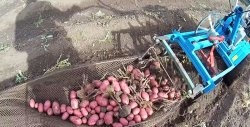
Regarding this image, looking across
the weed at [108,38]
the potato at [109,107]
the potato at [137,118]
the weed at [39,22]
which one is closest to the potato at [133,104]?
the potato at [137,118]

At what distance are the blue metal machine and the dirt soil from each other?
40 centimetres

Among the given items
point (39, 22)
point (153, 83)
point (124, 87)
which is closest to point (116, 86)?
point (124, 87)

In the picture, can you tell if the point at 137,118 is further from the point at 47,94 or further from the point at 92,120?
the point at 47,94

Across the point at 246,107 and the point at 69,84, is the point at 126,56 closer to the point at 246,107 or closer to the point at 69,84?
the point at 69,84

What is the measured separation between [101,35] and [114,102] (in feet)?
4.17

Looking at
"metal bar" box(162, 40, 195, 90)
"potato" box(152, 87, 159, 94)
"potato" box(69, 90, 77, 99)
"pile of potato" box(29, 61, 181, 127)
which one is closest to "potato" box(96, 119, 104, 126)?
"pile of potato" box(29, 61, 181, 127)

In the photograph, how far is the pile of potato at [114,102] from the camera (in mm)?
4590

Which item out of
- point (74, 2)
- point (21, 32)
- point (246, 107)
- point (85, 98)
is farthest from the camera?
point (74, 2)

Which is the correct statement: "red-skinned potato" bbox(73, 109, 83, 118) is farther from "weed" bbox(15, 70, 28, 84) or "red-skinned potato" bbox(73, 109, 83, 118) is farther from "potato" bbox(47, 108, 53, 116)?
"weed" bbox(15, 70, 28, 84)

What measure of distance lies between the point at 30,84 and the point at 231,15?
2402mm

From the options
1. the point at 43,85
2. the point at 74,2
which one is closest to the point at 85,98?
the point at 43,85

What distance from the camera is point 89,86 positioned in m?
4.72

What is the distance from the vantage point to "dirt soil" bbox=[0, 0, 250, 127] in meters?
5.01

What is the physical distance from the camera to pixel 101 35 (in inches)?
221
